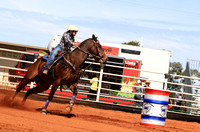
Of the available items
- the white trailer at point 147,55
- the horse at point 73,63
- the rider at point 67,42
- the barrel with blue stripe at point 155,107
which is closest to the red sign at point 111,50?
the white trailer at point 147,55

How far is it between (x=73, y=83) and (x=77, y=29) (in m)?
1.62

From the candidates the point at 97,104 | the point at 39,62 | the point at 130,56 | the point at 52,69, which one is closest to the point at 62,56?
the point at 52,69

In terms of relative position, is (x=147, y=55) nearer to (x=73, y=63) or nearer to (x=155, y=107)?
(x=155, y=107)

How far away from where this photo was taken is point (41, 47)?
37125 mm

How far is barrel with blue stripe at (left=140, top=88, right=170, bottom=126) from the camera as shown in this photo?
399 inches

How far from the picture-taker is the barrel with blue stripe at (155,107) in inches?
399

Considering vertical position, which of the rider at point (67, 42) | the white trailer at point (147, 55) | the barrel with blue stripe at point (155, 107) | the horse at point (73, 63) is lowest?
the barrel with blue stripe at point (155, 107)

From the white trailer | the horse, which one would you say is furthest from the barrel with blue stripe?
the white trailer

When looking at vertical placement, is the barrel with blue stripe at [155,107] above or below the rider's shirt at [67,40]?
below

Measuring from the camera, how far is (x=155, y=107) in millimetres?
10125

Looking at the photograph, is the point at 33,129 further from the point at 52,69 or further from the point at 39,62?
the point at 39,62

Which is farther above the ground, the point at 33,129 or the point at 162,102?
the point at 162,102

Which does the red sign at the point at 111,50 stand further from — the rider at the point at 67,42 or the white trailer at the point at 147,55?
the rider at the point at 67,42

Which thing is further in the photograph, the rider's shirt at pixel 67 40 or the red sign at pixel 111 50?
the red sign at pixel 111 50
